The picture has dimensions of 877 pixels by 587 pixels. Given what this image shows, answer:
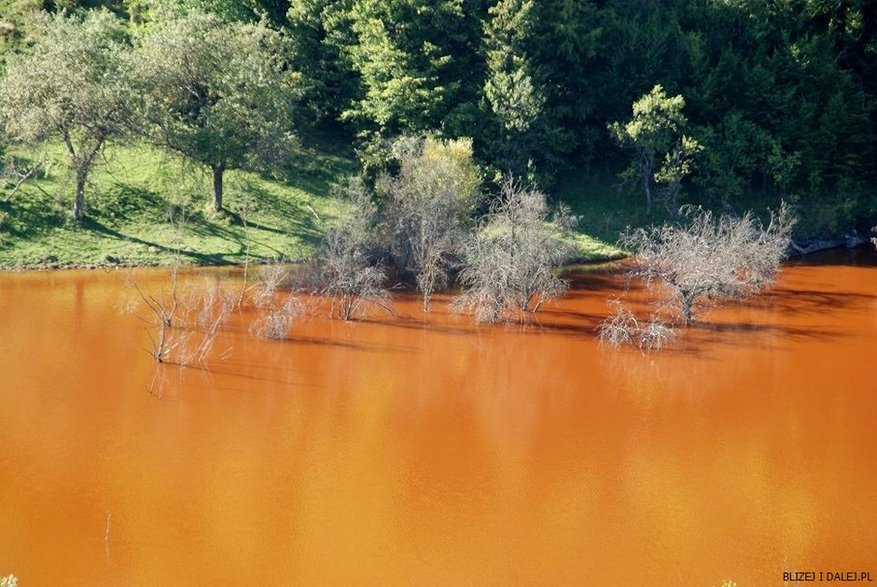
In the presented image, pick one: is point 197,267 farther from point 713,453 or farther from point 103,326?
point 713,453

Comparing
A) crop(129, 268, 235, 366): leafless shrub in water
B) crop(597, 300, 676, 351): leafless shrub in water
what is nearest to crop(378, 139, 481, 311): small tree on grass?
crop(597, 300, 676, 351): leafless shrub in water

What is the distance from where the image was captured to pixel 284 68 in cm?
4831

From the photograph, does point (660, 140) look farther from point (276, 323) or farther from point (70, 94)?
point (70, 94)

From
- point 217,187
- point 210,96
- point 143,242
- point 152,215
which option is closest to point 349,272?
point 143,242

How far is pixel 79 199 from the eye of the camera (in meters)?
38.3

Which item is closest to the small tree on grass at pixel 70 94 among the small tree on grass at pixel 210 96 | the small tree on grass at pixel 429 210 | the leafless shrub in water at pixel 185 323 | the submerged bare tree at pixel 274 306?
the small tree on grass at pixel 210 96

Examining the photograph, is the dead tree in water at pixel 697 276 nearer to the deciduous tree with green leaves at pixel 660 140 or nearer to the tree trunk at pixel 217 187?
the deciduous tree with green leaves at pixel 660 140

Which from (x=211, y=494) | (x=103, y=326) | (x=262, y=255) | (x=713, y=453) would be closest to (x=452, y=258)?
(x=262, y=255)

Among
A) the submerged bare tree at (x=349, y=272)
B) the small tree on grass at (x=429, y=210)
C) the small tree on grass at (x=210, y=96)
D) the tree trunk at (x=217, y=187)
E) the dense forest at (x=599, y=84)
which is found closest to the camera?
the submerged bare tree at (x=349, y=272)

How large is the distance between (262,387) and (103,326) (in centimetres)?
776

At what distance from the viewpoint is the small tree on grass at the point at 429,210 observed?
33.5m

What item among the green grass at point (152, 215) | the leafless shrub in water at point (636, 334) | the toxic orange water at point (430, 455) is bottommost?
the toxic orange water at point (430, 455)

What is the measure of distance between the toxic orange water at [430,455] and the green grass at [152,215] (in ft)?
19.0

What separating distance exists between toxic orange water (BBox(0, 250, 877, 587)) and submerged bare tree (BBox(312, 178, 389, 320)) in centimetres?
111
